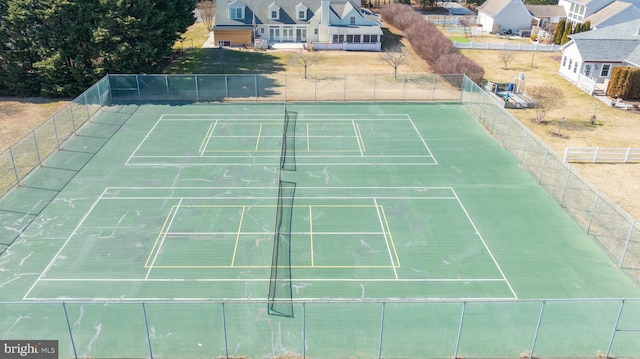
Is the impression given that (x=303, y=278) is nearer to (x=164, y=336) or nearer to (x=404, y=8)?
(x=164, y=336)

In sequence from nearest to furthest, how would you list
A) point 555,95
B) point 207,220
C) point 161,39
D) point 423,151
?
1. point 207,220
2. point 423,151
3. point 555,95
4. point 161,39

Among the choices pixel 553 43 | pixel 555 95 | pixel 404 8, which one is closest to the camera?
pixel 555 95

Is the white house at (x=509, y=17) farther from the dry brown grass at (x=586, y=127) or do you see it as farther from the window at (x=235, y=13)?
the window at (x=235, y=13)

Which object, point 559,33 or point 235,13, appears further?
point 559,33

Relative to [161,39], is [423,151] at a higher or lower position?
lower

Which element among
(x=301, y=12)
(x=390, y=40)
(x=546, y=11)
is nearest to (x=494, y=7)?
(x=546, y=11)

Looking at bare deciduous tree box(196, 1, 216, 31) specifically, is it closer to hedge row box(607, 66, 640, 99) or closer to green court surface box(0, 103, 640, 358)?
green court surface box(0, 103, 640, 358)

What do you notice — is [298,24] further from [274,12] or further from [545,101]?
[545,101]

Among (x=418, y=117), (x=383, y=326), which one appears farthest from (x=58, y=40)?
(x=383, y=326)
